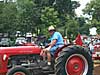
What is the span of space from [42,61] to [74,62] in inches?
68.6

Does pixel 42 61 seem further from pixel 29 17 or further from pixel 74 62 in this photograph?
pixel 29 17

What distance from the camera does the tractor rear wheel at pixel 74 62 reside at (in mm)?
8664

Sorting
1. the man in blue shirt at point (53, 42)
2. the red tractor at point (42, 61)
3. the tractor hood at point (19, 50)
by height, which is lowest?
the red tractor at point (42, 61)

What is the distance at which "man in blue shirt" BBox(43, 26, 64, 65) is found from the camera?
889 cm

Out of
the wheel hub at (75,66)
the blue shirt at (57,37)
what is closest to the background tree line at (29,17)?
the blue shirt at (57,37)

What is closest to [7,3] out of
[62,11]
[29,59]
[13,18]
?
[13,18]

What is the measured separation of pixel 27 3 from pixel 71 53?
44.0 meters

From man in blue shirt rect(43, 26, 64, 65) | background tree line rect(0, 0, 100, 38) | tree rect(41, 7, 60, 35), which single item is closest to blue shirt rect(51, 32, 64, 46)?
man in blue shirt rect(43, 26, 64, 65)

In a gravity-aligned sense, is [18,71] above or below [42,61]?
below

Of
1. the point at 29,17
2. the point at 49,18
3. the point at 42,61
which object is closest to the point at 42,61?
the point at 42,61

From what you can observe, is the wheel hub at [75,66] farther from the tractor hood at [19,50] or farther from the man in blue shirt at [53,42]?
the tractor hood at [19,50]

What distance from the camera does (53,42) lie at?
8859 millimetres

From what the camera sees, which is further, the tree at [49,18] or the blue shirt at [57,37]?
the tree at [49,18]

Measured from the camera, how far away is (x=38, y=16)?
56531mm
